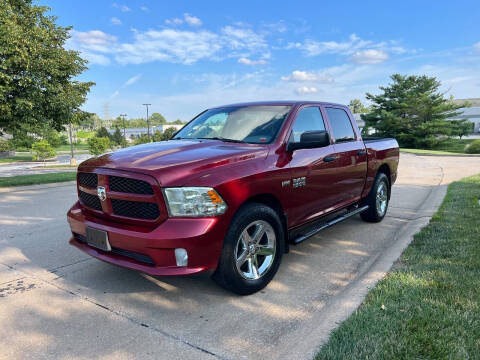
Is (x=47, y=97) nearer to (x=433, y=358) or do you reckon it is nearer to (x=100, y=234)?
(x=100, y=234)

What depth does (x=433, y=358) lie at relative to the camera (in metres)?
2.14

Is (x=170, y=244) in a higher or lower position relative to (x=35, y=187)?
higher

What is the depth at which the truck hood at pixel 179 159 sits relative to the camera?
2.85 meters

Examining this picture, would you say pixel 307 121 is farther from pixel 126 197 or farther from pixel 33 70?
pixel 33 70

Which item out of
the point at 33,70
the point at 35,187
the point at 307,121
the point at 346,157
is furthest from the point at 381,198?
the point at 33,70

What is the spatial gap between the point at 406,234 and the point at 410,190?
201 inches

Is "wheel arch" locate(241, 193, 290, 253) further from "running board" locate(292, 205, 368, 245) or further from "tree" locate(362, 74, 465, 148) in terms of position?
"tree" locate(362, 74, 465, 148)

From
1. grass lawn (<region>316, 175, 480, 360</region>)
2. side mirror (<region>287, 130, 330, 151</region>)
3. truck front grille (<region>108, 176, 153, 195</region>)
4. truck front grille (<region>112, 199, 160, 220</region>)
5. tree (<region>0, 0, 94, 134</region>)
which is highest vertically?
tree (<region>0, 0, 94, 134</region>)

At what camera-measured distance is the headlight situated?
2801 mm

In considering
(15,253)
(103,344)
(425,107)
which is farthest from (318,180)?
(425,107)

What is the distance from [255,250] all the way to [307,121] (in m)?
1.77

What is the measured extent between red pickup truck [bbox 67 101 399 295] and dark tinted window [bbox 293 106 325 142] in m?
0.02

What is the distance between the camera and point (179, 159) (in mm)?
3080

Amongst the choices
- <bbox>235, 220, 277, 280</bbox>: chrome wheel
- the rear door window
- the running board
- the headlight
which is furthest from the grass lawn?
the rear door window
